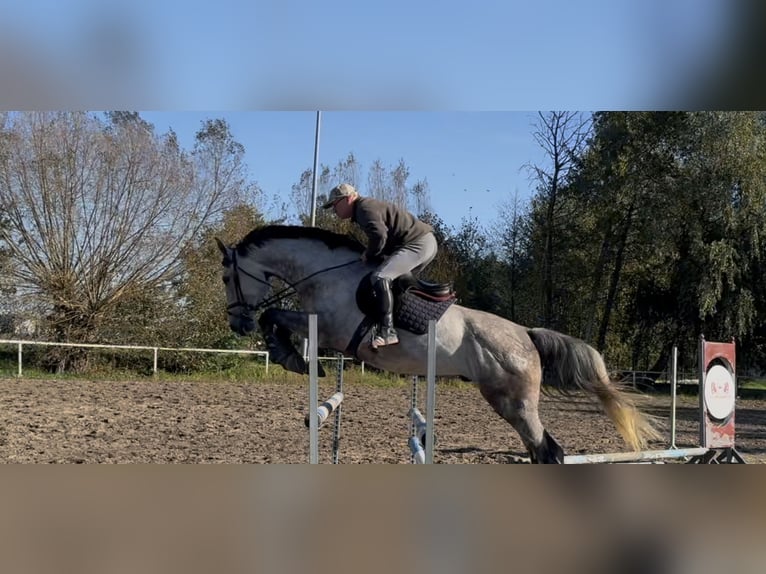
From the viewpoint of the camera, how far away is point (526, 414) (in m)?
2.57

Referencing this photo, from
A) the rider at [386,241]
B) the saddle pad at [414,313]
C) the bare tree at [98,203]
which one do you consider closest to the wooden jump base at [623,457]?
the saddle pad at [414,313]

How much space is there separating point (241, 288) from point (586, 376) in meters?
1.46

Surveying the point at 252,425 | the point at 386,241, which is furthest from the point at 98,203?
the point at 386,241

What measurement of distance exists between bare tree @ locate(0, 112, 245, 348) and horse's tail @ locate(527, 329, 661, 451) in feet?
14.1

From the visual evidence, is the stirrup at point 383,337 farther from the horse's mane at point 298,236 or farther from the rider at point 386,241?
the horse's mane at point 298,236

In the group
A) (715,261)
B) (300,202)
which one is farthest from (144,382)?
(715,261)

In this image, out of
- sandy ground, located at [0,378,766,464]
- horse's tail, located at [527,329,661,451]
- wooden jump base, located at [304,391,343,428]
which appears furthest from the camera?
sandy ground, located at [0,378,766,464]

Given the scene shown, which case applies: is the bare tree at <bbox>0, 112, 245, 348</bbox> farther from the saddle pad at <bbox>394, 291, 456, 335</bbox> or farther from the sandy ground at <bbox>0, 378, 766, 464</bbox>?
the saddle pad at <bbox>394, 291, 456, 335</bbox>

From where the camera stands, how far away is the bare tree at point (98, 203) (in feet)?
19.8

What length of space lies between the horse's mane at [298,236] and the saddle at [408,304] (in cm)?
22

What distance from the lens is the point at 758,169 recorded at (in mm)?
5746

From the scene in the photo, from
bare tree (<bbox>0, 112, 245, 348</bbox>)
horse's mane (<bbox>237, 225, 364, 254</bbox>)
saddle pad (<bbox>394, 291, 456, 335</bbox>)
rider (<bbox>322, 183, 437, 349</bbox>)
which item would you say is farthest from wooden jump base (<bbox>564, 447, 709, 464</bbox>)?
bare tree (<bbox>0, 112, 245, 348</bbox>)

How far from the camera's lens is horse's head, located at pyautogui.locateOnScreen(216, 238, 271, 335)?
2.70m

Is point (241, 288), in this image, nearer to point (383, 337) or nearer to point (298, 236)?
point (298, 236)
